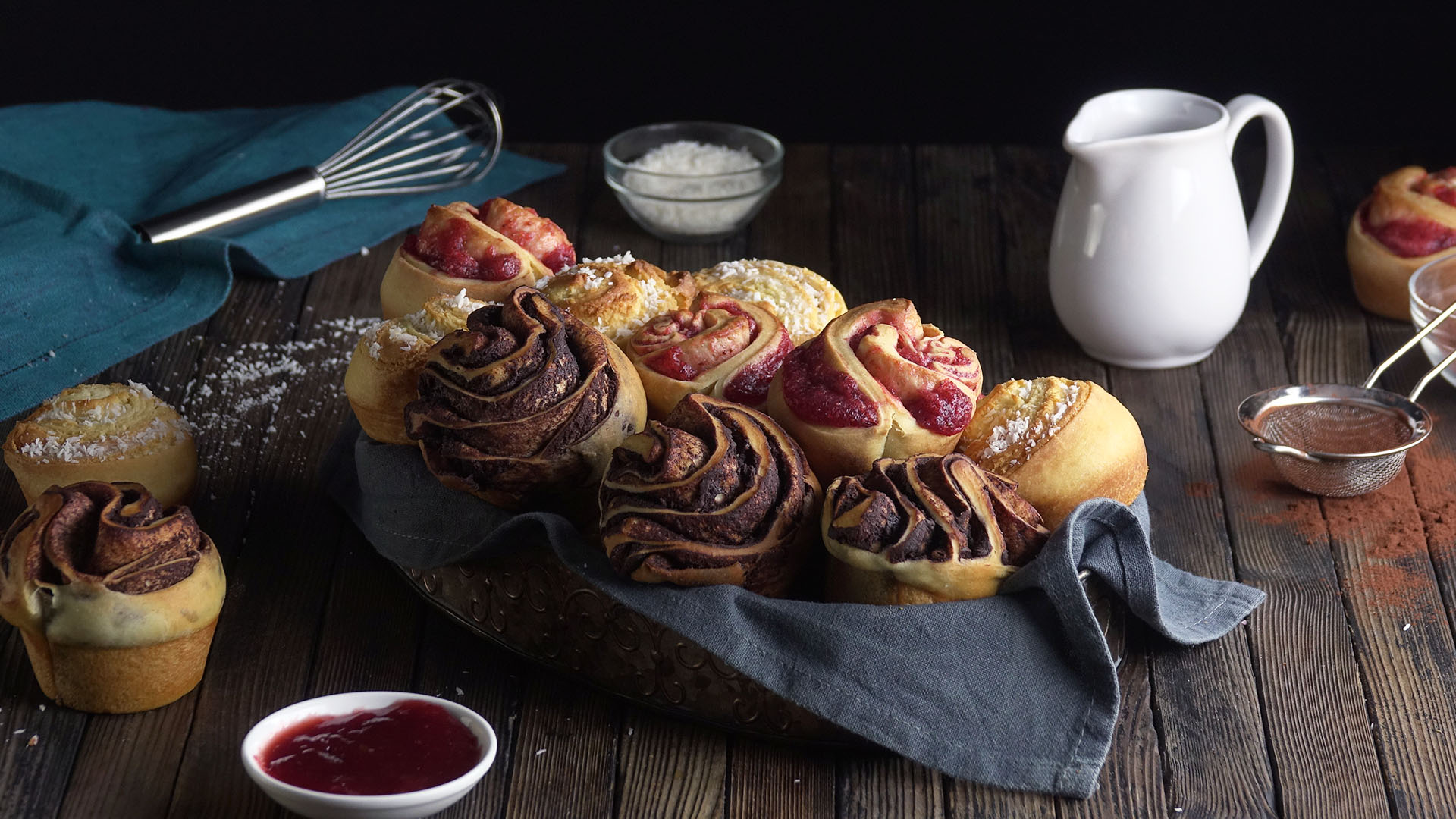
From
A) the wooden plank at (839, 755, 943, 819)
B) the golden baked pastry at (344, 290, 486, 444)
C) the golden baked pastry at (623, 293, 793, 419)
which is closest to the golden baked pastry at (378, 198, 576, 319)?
the golden baked pastry at (344, 290, 486, 444)

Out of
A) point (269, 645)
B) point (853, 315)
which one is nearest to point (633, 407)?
point (853, 315)

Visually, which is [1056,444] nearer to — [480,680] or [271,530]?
[480,680]

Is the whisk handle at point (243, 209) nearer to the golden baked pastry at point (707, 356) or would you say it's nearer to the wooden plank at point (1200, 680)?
the golden baked pastry at point (707, 356)

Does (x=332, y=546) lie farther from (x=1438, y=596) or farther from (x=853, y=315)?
(x=1438, y=596)

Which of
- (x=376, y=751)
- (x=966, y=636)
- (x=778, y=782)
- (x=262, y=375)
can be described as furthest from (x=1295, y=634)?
(x=262, y=375)

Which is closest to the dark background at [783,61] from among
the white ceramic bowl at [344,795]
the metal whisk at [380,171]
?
the metal whisk at [380,171]

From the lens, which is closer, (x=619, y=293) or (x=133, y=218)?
(x=619, y=293)
